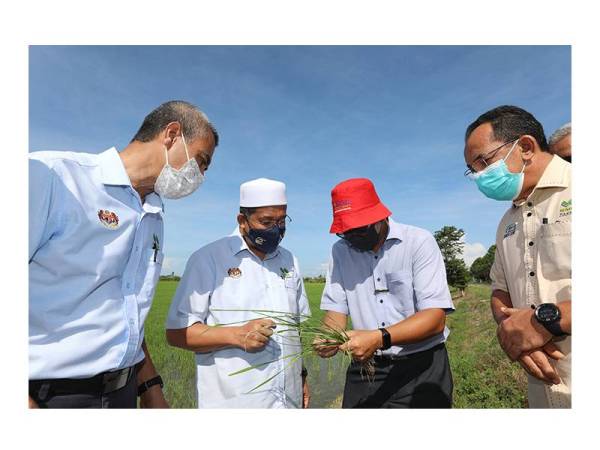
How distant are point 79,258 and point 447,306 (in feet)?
6.83

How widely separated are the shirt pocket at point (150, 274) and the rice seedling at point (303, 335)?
20.5 inches

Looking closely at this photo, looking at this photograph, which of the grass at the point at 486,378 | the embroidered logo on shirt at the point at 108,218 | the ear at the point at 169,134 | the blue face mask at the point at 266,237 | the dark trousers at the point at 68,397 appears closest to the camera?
the dark trousers at the point at 68,397

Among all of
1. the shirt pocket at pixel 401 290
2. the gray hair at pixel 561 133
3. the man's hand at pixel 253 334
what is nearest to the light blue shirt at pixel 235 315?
the man's hand at pixel 253 334

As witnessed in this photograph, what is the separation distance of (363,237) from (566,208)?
3.80ft

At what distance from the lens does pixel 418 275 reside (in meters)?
2.49

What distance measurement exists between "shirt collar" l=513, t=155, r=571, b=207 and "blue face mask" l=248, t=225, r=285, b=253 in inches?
63.2

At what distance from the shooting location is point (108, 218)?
72.5 inches

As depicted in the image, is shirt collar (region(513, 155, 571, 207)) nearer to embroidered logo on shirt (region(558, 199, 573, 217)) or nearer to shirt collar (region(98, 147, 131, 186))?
embroidered logo on shirt (region(558, 199, 573, 217))

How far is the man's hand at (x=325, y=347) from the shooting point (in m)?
2.34

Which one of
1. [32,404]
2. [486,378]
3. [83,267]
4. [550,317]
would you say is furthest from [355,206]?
[486,378]

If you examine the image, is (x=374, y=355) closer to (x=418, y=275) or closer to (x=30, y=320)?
(x=418, y=275)

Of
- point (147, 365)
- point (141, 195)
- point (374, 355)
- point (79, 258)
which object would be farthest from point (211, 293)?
point (374, 355)

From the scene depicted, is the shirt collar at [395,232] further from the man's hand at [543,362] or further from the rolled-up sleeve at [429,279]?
the man's hand at [543,362]

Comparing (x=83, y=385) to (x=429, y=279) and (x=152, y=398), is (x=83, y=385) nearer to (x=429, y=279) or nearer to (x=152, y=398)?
(x=152, y=398)
